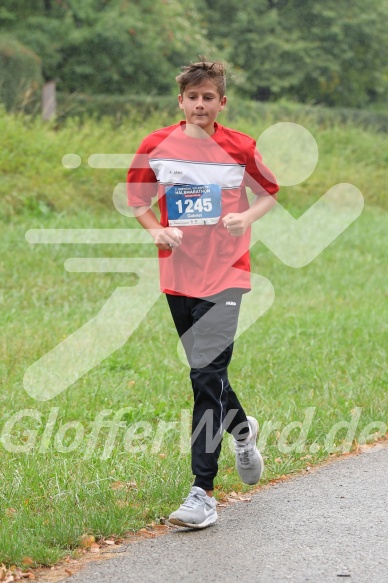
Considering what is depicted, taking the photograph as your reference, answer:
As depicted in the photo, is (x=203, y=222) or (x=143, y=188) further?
(x=143, y=188)

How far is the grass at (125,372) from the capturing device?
4.88m

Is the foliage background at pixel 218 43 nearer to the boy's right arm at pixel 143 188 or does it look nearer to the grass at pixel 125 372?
the grass at pixel 125 372

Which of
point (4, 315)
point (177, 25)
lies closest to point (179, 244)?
point (4, 315)

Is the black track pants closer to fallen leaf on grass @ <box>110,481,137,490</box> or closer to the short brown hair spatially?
fallen leaf on grass @ <box>110,481,137,490</box>

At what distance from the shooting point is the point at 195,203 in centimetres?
479

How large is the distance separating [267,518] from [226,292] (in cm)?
103

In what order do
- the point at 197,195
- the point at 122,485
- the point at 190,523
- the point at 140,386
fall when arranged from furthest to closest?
the point at 140,386 → the point at 122,485 → the point at 197,195 → the point at 190,523

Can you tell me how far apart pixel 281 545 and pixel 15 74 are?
693 inches

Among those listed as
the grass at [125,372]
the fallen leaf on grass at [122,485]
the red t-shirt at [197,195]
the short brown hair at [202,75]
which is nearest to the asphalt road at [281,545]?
the grass at [125,372]

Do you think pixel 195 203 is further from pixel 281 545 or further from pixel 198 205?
pixel 281 545

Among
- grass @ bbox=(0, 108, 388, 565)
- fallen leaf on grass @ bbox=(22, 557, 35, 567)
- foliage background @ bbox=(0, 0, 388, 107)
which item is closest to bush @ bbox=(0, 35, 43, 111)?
grass @ bbox=(0, 108, 388, 565)

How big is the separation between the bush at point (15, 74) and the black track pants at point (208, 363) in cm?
1590

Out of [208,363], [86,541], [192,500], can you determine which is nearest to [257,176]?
[208,363]

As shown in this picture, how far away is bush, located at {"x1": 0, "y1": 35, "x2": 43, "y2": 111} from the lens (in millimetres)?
20312
